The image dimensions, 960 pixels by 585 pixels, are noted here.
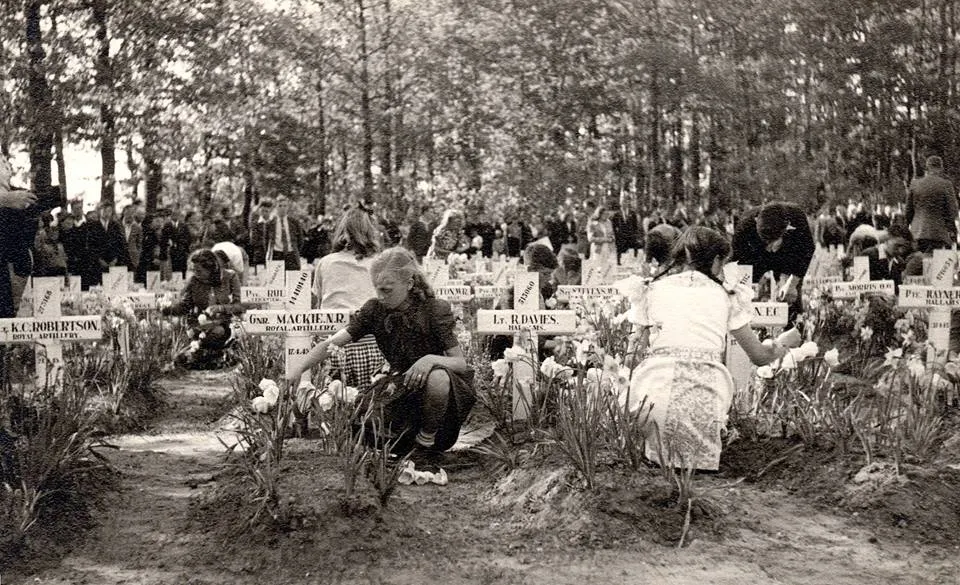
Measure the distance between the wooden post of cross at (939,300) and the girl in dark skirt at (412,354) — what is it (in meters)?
3.12

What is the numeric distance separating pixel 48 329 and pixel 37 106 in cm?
1123

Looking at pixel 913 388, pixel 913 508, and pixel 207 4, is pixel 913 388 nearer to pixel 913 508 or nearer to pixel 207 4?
pixel 913 508

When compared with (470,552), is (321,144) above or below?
above

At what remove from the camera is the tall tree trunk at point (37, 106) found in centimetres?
1597

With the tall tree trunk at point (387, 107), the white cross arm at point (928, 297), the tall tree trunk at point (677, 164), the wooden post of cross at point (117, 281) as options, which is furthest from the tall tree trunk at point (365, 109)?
the white cross arm at point (928, 297)

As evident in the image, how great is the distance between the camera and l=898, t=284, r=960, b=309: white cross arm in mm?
7008

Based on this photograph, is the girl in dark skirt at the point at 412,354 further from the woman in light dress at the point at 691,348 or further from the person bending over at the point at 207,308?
the person bending over at the point at 207,308

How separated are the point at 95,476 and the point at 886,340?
265 inches

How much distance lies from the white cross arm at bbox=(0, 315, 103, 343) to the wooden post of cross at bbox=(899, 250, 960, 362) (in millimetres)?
5003

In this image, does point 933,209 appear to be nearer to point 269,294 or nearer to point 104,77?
point 269,294

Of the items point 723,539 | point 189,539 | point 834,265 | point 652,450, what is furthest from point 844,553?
point 834,265

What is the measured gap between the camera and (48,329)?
20.4ft

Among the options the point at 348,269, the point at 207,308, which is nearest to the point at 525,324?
the point at 348,269

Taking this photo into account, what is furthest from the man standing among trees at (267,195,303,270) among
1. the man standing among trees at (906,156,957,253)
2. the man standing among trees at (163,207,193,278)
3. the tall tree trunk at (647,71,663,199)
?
the tall tree trunk at (647,71,663,199)
